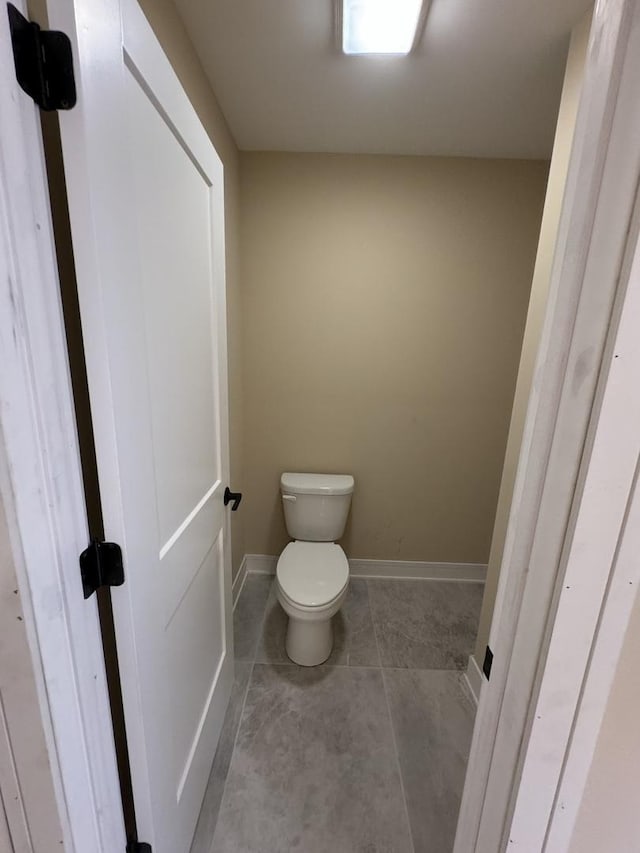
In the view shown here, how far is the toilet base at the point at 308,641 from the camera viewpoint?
1575mm

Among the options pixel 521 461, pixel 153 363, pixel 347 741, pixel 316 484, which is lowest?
pixel 347 741

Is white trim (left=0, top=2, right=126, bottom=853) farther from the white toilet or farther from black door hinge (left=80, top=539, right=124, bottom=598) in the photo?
the white toilet

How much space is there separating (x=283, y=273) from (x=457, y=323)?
3.19 ft

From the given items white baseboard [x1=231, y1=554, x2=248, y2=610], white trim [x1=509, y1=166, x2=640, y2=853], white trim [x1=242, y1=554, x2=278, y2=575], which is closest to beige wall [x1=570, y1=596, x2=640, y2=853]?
white trim [x1=509, y1=166, x2=640, y2=853]

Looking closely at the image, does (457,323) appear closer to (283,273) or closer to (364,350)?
(364,350)

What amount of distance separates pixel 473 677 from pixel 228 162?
2.51 m

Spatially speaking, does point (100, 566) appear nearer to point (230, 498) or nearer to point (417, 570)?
point (230, 498)

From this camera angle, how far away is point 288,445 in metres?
2.11

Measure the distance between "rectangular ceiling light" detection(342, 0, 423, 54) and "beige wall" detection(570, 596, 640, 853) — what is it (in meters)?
1.55

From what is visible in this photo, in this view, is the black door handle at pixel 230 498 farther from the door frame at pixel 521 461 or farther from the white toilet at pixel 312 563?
the door frame at pixel 521 461

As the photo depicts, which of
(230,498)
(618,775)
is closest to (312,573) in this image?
(230,498)

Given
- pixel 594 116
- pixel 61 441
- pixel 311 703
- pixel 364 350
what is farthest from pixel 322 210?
pixel 311 703

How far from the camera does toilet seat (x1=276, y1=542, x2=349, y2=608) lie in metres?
1.48

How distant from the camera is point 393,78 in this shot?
1.29 m
